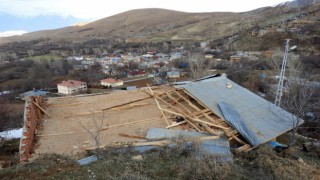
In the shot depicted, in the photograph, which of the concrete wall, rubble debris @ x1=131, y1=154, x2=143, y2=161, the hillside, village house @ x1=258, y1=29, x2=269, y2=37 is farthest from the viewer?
the hillside

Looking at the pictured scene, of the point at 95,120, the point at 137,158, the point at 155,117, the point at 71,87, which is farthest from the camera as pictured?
the point at 71,87

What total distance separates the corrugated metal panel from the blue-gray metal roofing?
0.51 ft

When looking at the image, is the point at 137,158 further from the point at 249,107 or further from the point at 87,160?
the point at 249,107

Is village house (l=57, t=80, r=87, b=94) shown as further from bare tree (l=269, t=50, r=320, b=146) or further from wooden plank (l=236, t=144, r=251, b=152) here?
wooden plank (l=236, t=144, r=251, b=152)

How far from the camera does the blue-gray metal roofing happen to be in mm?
8797

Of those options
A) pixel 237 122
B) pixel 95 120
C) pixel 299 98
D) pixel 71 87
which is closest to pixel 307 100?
pixel 299 98

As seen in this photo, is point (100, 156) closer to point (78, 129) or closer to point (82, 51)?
point (78, 129)

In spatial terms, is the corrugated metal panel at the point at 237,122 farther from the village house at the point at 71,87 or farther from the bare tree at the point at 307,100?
the village house at the point at 71,87

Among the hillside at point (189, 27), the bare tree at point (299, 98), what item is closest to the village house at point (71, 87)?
the bare tree at point (299, 98)

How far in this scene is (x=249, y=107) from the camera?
32.3 feet

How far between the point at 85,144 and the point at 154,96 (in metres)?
3.71

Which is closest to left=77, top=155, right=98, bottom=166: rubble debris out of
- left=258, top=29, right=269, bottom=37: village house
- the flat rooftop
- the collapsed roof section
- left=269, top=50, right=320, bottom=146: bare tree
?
Answer: the collapsed roof section

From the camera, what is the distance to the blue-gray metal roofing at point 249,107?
8797mm

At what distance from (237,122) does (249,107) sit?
5.03 feet
